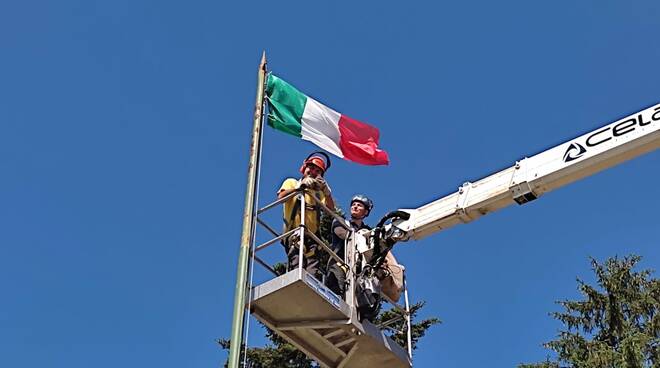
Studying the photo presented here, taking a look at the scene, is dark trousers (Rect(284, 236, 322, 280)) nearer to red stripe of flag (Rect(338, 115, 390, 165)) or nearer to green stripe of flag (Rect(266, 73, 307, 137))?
green stripe of flag (Rect(266, 73, 307, 137))

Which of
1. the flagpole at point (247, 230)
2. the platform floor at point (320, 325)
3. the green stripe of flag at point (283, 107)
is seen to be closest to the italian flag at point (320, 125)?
the green stripe of flag at point (283, 107)

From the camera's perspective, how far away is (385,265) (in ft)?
41.5

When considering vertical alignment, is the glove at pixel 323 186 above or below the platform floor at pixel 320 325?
above

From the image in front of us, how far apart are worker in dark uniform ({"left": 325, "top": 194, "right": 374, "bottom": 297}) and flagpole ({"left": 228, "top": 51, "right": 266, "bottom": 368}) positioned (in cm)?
129

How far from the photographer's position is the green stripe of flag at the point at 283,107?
13219 millimetres

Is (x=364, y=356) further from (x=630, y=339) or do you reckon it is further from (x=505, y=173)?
(x=630, y=339)

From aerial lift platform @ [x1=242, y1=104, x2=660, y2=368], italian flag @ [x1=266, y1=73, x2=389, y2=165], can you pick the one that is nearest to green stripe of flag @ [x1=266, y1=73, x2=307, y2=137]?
italian flag @ [x1=266, y1=73, x2=389, y2=165]

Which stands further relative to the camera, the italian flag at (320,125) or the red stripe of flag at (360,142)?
the red stripe of flag at (360,142)

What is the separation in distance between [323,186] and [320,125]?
190cm

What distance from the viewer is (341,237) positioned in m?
12.5

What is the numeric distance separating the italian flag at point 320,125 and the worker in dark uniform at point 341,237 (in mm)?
1068

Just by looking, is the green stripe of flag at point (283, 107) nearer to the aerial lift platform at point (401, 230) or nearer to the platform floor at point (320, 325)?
the aerial lift platform at point (401, 230)

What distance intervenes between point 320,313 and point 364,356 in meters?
1.03

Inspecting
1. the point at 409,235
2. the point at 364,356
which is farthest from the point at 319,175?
the point at 364,356
